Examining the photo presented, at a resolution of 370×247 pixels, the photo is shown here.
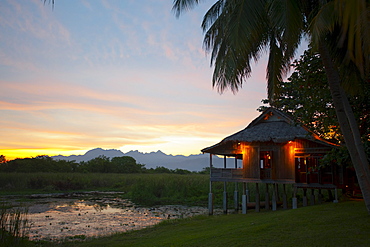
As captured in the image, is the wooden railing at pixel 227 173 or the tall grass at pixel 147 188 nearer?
the wooden railing at pixel 227 173

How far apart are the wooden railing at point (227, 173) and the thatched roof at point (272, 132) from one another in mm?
1184

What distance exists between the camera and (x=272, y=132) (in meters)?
14.5

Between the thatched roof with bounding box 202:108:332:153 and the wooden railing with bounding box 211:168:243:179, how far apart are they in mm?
1184

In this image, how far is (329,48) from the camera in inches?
321

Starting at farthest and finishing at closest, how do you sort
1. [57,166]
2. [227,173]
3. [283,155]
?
[57,166]
[227,173]
[283,155]

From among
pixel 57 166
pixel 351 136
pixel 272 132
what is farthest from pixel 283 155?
pixel 57 166

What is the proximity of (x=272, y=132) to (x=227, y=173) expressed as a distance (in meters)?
3.41

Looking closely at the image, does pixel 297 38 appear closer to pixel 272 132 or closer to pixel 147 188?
pixel 272 132

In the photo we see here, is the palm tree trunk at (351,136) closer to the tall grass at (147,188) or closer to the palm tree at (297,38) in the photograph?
the palm tree at (297,38)

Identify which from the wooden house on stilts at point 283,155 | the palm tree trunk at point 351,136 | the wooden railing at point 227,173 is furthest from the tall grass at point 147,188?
the palm tree trunk at point 351,136

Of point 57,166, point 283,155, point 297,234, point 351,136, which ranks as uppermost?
point 351,136

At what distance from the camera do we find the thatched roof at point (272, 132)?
13578mm

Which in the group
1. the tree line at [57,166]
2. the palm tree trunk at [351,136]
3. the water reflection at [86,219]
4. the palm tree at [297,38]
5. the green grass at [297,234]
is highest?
the palm tree at [297,38]

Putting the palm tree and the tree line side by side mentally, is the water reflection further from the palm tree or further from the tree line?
the tree line
